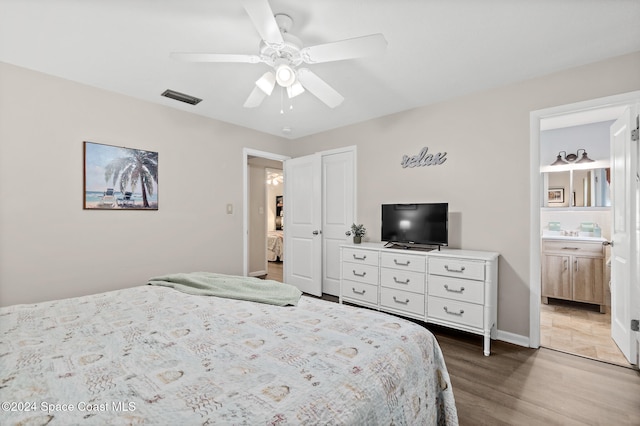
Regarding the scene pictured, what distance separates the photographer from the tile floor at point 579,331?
2592 millimetres

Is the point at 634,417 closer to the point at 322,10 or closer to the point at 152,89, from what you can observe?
the point at 322,10

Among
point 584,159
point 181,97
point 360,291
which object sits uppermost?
point 181,97

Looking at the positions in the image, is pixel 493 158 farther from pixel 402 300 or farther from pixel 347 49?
pixel 347 49

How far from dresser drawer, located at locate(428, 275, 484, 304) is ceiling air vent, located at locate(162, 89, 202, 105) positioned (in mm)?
3071

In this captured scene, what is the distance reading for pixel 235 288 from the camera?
206 cm

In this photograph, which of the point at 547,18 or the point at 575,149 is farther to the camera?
the point at 575,149

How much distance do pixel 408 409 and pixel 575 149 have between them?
4.67 m

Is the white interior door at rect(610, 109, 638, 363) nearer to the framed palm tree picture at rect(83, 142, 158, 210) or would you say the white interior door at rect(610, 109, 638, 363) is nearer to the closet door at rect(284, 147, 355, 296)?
the closet door at rect(284, 147, 355, 296)

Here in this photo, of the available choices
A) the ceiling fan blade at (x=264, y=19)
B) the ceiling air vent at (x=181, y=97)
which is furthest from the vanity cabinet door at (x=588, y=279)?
the ceiling air vent at (x=181, y=97)

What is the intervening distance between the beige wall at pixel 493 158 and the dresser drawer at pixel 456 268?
19.4 inches

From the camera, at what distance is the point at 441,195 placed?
130 inches

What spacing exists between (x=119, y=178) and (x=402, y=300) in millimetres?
3156

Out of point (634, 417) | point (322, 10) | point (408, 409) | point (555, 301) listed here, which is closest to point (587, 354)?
point (634, 417)

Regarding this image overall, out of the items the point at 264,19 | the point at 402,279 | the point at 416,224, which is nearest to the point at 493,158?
the point at 416,224
